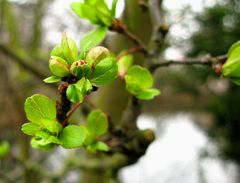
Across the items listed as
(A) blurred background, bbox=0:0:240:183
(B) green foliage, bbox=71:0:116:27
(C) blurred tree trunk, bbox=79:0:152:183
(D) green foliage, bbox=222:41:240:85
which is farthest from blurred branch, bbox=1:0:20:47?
(D) green foliage, bbox=222:41:240:85

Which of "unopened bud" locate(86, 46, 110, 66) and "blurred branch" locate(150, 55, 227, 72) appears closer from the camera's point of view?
"unopened bud" locate(86, 46, 110, 66)

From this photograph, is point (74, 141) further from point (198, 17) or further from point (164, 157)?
point (164, 157)

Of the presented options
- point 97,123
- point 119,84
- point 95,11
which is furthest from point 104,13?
point 119,84

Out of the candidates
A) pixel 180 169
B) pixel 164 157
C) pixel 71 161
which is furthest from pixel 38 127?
pixel 164 157

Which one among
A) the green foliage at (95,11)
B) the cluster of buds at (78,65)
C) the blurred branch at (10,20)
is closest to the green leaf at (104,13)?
the green foliage at (95,11)

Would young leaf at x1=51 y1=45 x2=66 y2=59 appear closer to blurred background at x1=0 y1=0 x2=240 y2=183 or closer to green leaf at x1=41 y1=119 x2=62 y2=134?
green leaf at x1=41 y1=119 x2=62 y2=134
